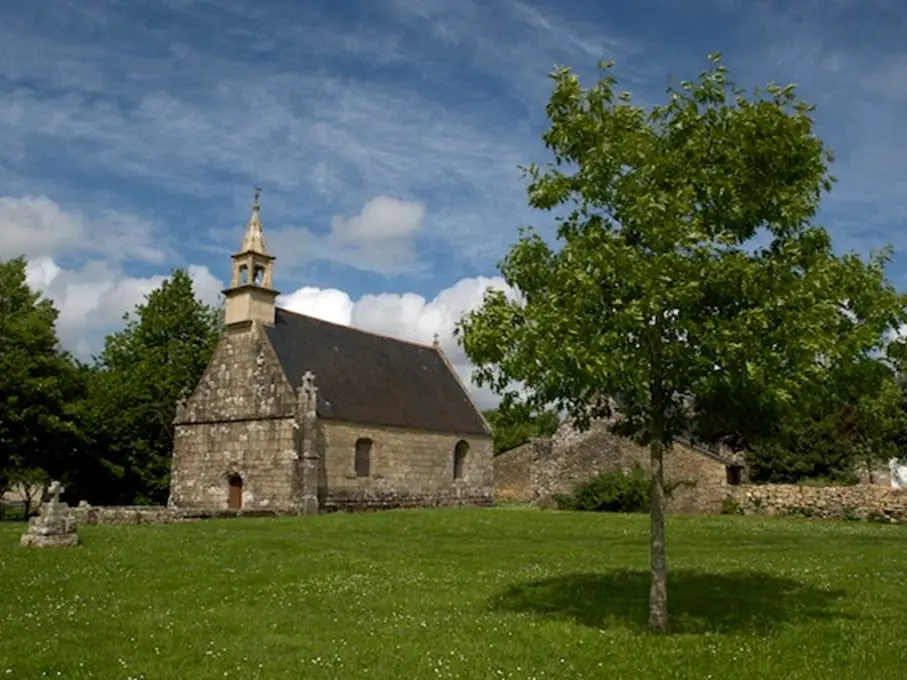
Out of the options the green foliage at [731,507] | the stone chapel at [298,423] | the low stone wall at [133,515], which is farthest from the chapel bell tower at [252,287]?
the green foliage at [731,507]

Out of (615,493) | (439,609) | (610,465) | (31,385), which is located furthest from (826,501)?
(31,385)

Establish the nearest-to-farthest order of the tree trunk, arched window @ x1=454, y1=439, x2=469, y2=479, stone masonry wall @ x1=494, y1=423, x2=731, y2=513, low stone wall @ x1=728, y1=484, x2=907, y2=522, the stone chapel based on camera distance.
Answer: the tree trunk, low stone wall @ x1=728, y1=484, x2=907, y2=522, the stone chapel, stone masonry wall @ x1=494, y1=423, x2=731, y2=513, arched window @ x1=454, y1=439, x2=469, y2=479

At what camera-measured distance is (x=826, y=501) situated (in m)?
31.9

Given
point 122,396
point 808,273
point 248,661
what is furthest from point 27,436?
point 808,273

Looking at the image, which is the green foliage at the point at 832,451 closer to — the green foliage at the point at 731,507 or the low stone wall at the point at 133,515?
the green foliage at the point at 731,507

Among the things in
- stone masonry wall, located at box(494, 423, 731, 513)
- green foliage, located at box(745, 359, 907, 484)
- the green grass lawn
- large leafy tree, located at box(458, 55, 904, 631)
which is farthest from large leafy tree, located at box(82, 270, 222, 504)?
large leafy tree, located at box(458, 55, 904, 631)

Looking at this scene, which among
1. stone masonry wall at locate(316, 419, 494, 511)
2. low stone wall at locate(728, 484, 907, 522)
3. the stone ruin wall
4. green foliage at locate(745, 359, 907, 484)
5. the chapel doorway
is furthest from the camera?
green foliage at locate(745, 359, 907, 484)

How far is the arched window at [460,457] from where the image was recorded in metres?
41.8

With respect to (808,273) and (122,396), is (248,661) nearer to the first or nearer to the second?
(808,273)

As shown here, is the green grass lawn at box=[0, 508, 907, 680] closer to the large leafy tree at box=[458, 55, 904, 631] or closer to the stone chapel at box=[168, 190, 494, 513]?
the large leafy tree at box=[458, 55, 904, 631]

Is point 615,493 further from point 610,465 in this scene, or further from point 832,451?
point 832,451

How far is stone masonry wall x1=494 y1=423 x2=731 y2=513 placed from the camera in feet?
120

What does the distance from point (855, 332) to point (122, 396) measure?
130 ft

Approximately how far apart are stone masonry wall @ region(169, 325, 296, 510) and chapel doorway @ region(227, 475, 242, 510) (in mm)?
244
